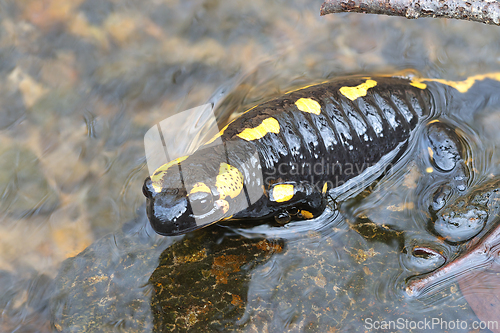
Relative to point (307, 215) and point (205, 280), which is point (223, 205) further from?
point (307, 215)

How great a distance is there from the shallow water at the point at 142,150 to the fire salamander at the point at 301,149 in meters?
0.25

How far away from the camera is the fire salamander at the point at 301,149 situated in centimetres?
336

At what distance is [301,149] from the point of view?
388cm

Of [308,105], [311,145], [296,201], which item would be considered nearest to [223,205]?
[296,201]

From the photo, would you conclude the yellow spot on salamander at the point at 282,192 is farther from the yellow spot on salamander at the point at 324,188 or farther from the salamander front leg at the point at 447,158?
the salamander front leg at the point at 447,158

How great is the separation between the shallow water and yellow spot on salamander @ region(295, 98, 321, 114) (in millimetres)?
567

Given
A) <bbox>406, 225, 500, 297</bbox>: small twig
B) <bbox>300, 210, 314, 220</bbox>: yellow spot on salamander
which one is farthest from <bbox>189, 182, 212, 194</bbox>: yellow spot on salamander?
<bbox>406, 225, 500, 297</bbox>: small twig

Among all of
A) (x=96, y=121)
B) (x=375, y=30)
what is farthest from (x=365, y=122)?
(x=96, y=121)

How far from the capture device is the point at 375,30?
184 inches

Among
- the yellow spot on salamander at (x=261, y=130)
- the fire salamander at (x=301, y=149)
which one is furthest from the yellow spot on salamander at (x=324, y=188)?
the yellow spot on salamander at (x=261, y=130)

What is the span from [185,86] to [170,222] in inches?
71.5

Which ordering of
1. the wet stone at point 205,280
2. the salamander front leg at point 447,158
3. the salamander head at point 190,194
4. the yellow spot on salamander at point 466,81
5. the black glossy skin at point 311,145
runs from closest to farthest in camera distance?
the wet stone at point 205,280 < the salamander head at point 190,194 < the black glossy skin at point 311,145 < the salamander front leg at point 447,158 < the yellow spot on salamander at point 466,81

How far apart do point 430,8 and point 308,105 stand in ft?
Answer: 4.51

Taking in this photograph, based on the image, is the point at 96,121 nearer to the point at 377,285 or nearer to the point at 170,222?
the point at 170,222
